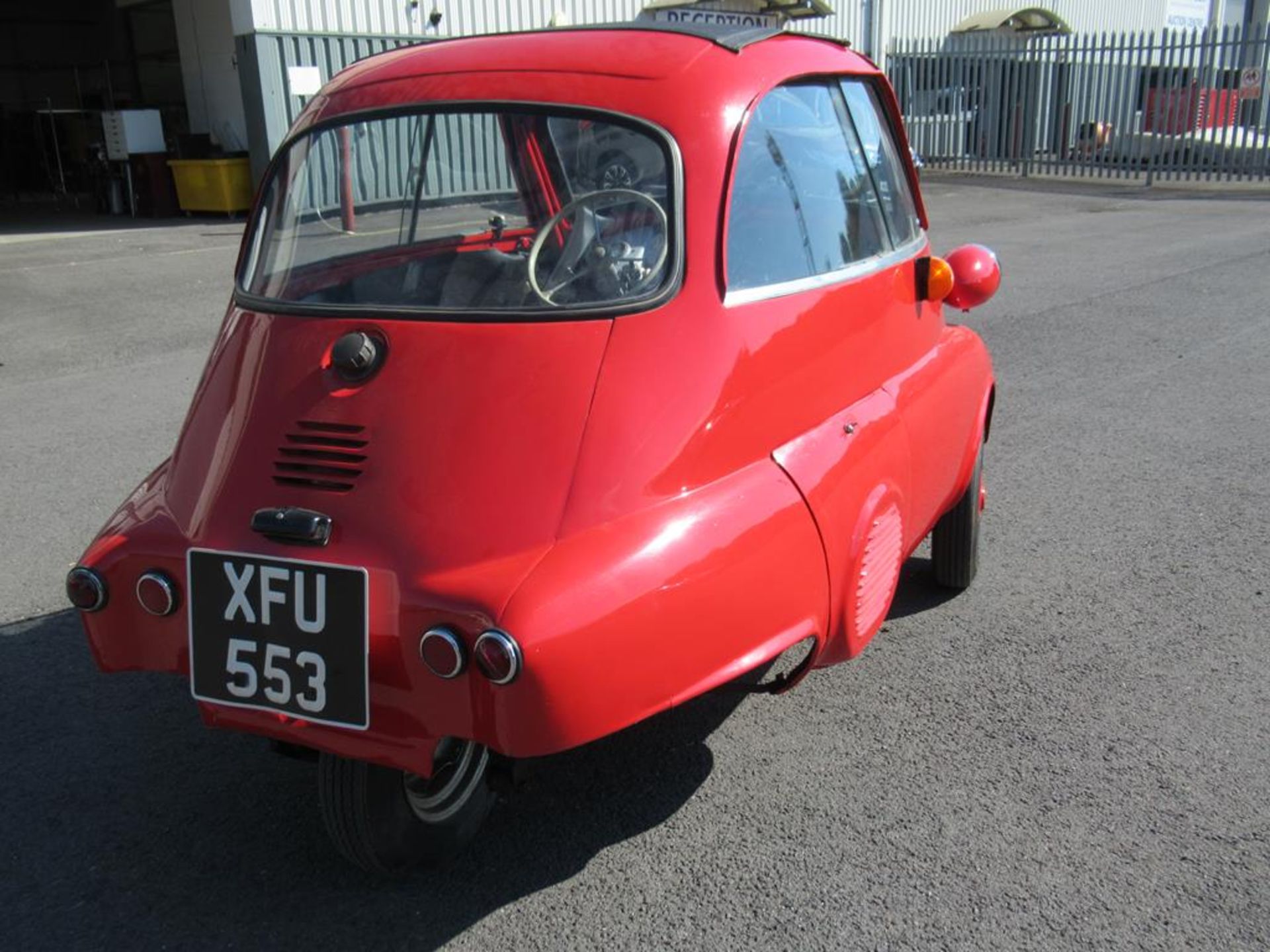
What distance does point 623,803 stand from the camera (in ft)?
9.76

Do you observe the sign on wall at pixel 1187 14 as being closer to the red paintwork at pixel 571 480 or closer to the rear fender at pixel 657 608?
the red paintwork at pixel 571 480

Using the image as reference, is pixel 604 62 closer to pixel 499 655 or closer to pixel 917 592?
pixel 499 655

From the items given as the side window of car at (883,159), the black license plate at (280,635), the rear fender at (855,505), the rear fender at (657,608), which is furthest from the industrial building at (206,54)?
the black license plate at (280,635)

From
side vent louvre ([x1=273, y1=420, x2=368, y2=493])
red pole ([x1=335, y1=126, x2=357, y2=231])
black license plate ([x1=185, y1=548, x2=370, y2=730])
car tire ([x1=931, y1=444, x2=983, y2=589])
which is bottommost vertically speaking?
car tire ([x1=931, y1=444, x2=983, y2=589])

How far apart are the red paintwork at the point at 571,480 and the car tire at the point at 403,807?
0.63ft

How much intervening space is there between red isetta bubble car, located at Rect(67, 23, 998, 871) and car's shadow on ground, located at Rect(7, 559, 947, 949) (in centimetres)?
18

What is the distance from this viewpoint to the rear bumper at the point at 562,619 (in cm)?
222

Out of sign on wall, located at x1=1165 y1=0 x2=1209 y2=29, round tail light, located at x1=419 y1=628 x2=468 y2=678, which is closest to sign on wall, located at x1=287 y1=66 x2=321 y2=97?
round tail light, located at x1=419 y1=628 x2=468 y2=678

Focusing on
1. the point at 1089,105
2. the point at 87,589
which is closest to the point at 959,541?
the point at 87,589

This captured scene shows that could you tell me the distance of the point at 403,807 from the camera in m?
2.60

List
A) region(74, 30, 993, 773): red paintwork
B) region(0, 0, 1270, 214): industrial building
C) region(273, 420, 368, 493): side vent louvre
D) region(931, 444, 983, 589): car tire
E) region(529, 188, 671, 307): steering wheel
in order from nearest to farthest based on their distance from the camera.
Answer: region(74, 30, 993, 773): red paintwork
region(273, 420, 368, 493): side vent louvre
region(529, 188, 671, 307): steering wheel
region(931, 444, 983, 589): car tire
region(0, 0, 1270, 214): industrial building

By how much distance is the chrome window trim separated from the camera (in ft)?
9.11

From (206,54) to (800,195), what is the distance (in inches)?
683

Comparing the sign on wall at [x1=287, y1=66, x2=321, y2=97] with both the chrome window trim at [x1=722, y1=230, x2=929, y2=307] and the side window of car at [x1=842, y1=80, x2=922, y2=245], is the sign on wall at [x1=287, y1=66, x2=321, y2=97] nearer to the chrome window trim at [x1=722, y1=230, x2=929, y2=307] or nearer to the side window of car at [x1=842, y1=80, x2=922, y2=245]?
the side window of car at [x1=842, y1=80, x2=922, y2=245]
